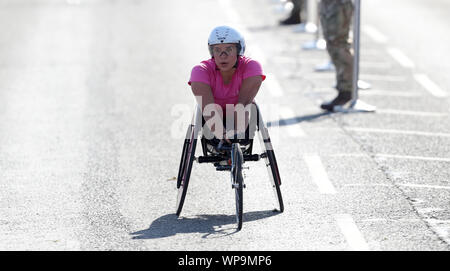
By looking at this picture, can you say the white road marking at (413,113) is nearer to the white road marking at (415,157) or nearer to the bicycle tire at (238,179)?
the white road marking at (415,157)

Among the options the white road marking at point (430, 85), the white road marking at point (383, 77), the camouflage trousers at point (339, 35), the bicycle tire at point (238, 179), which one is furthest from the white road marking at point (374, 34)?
the bicycle tire at point (238, 179)

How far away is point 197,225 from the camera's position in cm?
748

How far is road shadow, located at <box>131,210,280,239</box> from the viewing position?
7.25 metres

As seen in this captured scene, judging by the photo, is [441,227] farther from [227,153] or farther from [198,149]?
[198,149]

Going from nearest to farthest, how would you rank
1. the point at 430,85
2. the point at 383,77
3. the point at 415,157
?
1. the point at 415,157
2. the point at 430,85
3. the point at 383,77

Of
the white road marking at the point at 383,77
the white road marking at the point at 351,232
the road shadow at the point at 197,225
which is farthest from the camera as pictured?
the white road marking at the point at 383,77

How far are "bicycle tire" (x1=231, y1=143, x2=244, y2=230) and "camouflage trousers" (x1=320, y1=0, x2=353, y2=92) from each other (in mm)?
5103

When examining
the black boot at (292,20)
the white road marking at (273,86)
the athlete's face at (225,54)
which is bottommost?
the white road marking at (273,86)

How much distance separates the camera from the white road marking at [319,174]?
27.8 ft

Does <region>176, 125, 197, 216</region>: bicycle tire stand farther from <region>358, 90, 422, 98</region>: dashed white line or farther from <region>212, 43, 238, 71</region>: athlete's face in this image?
<region>358, 90, 422, 98</region>: dashed white line

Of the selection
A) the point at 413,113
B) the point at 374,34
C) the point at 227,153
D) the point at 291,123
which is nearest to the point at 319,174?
the point at 227,153

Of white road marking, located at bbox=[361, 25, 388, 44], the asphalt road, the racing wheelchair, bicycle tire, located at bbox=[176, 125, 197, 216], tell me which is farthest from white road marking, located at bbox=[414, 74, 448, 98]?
bicycle tire, located at bbox=[176, 125, 197, 216]

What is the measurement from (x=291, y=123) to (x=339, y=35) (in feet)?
5.21

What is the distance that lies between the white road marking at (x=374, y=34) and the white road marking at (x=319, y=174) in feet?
26.6
